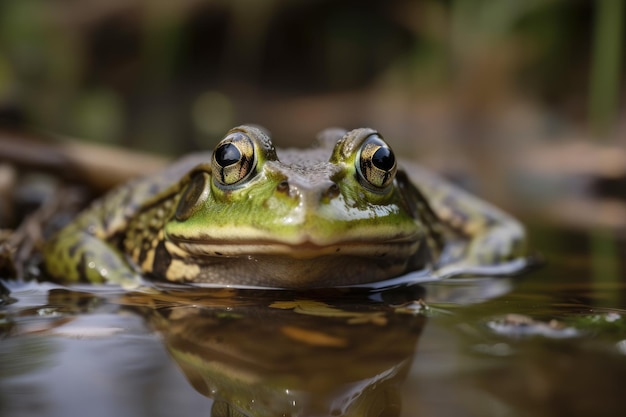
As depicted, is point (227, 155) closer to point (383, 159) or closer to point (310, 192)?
point (310, 192)

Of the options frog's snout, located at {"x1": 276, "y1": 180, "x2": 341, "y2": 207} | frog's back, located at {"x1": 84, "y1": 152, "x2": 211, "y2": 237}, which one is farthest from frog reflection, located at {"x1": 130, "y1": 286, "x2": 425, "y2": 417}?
frog's back, located at {"x1": 84, "y1": 152, "x2": 211, "y2": 237}

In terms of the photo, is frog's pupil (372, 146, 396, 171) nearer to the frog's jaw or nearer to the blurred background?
the frog's jaw

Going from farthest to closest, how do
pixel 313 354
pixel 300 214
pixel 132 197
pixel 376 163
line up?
pixel 132 197
pixel 376 163
pixel 300 214
pixel 313 354

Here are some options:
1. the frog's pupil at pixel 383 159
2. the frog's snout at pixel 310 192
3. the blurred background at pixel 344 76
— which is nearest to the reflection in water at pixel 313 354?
the frog's snout at pixel 310 192

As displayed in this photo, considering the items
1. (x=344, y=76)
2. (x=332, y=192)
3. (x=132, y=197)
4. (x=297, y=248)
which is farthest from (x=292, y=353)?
(x=344, y=76)

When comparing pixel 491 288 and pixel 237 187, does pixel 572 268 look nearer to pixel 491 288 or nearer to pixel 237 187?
pixel 491 288

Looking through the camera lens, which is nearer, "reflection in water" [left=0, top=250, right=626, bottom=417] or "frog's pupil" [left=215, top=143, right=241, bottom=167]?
"reflection in water" [left=0, top=250, right=626, bottom=417]
